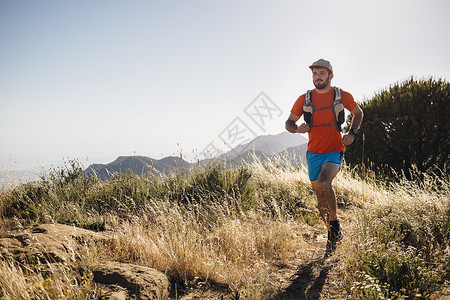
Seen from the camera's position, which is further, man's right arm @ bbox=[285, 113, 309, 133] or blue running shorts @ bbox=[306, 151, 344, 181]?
man's right arm @ bbox=[285, 113, 309, 133]

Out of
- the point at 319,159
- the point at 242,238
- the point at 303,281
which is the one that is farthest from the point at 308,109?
the point at 303,281

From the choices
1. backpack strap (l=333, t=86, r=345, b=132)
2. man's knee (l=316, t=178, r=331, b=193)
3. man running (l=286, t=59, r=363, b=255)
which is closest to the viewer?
man's knee (l=316, t=178, r=331, b=193)

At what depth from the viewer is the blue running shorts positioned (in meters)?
3.47

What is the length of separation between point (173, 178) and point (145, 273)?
341cm

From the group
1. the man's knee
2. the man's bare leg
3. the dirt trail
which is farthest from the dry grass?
the man's knee

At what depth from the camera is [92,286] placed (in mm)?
2084

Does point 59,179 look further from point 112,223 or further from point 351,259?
point 351,259

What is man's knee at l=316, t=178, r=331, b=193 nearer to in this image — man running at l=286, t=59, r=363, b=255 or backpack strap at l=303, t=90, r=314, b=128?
man running at l=286, t=59, r=363, b=255

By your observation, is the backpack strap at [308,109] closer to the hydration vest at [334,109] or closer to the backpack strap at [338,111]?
the hydration vest at [334,109]

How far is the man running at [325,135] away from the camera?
3396mm

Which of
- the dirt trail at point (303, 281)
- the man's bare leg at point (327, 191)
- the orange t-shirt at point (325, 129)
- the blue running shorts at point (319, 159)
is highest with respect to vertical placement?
the orange t-shirt at point (325, 129)

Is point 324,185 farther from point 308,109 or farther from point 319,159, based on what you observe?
point 308,109

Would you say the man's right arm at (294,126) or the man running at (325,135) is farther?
the man's right arm at (294,126)

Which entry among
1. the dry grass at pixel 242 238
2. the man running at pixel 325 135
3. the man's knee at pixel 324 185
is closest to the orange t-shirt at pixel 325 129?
the man running at pixel 325 135
